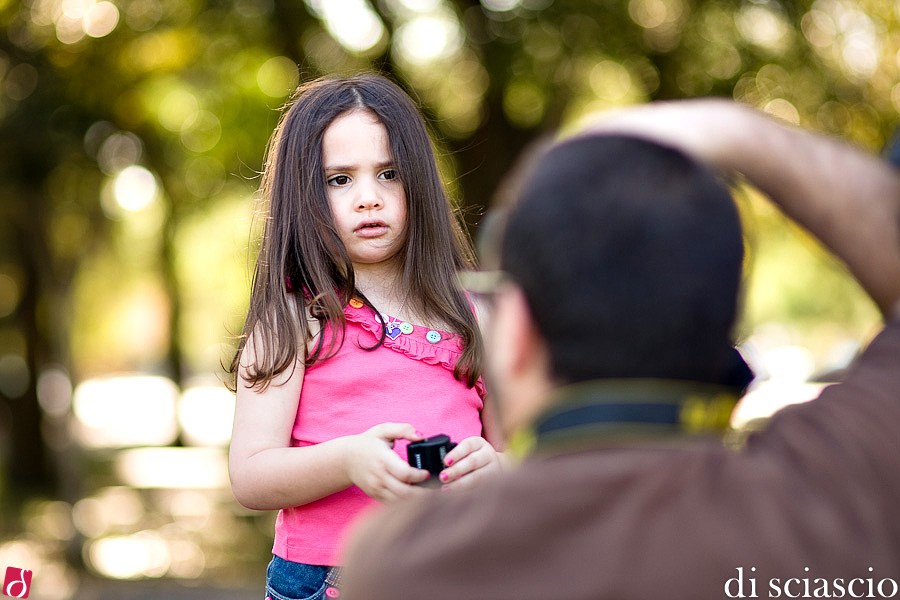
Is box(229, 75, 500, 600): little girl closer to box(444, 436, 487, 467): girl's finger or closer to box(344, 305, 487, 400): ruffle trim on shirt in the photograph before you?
box(344, 305, 487, 400): ruffle trim on shirt

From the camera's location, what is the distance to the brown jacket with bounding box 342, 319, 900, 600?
111 centimetres

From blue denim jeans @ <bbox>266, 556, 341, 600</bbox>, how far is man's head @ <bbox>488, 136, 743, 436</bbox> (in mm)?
1198

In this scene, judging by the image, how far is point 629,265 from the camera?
46.7 inches

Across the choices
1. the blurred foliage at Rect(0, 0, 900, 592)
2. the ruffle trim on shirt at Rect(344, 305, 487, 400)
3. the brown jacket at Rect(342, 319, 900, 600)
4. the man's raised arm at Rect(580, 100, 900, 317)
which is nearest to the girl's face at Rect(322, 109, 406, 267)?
the ruffle trim on shirt at Rect(344, 305, 487, 400)

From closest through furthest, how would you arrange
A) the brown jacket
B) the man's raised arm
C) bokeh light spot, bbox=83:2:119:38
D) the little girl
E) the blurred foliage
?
the brown jacket < the man's raised arm < the little girl < the blurred foliage < bokeh light spot, bbox=83:2:119:38

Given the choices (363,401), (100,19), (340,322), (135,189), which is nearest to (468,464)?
(363,401)

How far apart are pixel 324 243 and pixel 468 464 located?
80 cm

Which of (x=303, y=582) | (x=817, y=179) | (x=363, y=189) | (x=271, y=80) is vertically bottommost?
(x=303, y=582)

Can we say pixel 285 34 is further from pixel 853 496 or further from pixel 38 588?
pixel 853 496

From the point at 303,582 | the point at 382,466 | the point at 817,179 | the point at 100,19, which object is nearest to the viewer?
the point at 817,179

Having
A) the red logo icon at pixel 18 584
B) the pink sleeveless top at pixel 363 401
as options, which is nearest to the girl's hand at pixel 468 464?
the pink sleeveless top at pixel 363 401

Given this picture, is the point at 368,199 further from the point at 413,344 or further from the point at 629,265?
the point at 629,265

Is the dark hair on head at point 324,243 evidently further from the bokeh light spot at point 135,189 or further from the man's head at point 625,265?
the bokeh light spot at point 135,189

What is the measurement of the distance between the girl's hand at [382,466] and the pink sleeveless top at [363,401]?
282 mm
